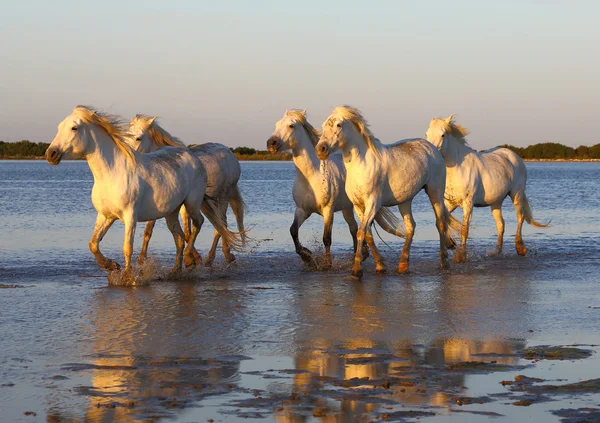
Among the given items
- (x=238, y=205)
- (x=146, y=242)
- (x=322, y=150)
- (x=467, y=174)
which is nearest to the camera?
(x=322, y=150)

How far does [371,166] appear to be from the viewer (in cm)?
1169

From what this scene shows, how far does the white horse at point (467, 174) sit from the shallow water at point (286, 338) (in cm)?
84

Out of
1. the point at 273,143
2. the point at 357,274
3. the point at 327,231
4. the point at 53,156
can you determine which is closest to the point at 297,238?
the point at 327,231

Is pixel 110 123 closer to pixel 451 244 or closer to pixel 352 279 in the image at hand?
pixel 352 279

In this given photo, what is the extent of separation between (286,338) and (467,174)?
25.7ft

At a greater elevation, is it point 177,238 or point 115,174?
point 115,174

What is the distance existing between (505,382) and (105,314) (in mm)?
4117

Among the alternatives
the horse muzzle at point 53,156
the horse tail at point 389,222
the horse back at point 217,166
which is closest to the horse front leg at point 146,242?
the horse back at point 217,166

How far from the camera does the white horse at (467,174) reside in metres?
14.1

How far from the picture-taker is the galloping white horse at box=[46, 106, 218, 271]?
1073 centimetres

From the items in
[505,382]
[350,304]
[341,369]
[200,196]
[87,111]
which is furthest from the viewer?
[200,196]

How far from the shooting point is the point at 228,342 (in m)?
7.06

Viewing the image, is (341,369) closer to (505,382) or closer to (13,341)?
(505,382)

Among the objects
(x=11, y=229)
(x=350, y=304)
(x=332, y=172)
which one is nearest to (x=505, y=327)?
(x=350, y=304)
